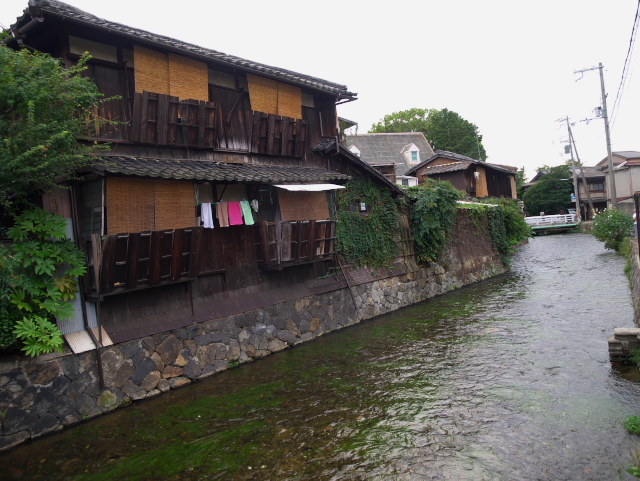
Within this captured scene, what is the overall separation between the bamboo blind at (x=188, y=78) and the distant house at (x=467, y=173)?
30852mm

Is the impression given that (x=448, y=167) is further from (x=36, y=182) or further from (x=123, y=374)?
(x=36, y=182)

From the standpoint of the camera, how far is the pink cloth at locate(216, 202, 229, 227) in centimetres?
1259

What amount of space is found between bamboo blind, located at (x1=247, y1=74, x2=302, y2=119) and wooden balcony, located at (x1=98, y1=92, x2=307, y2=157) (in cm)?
36

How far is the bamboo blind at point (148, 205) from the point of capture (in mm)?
10148

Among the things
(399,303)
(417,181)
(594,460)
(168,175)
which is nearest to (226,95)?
(168,175)

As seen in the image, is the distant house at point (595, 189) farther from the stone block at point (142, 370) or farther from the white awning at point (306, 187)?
the stone block at point (142, 370)

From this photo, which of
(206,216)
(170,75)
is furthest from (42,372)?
(170,75)

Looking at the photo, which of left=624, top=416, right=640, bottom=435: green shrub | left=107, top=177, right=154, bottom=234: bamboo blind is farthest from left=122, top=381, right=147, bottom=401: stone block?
left=624, top=416, right=640, bottom=435: green shrub

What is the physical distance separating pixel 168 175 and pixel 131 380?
485cm

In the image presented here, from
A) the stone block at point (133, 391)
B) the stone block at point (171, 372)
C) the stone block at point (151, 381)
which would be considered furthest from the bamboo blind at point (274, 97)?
the stone block at point (133, 391)

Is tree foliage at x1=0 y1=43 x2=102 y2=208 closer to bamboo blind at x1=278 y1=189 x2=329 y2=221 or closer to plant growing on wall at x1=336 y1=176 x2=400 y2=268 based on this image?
bamboo blind at x1=278 y1=189 x2=329 y2=221

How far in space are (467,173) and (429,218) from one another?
21824 millimetres

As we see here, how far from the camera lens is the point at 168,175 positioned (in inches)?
418

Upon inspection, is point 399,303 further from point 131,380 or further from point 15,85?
point 15,85
